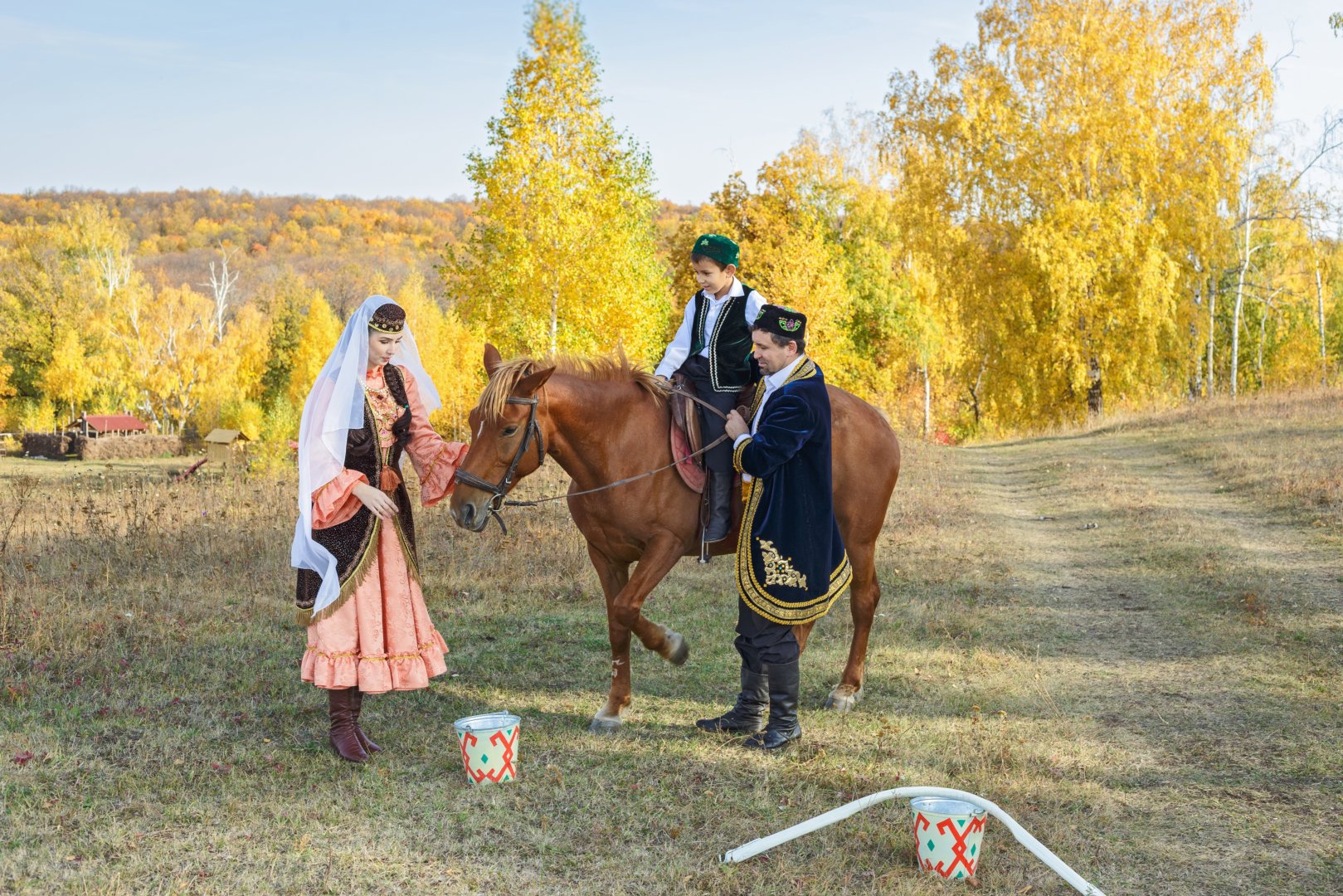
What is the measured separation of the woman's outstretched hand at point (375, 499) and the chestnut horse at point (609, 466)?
0.32 metres

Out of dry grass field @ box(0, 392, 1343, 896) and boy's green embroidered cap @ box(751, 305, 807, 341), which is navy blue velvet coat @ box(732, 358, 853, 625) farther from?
dry grass field @ box(0, 392, 1343, 896)

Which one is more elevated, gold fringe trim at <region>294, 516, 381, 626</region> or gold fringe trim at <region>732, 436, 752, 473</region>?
gold fringe trim at <region>732, 436, 752, 473</region>

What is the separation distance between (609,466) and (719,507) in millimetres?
666

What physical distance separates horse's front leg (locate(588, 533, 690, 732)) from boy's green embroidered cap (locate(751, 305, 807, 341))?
1318mm

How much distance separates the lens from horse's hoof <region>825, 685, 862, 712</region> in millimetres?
5824

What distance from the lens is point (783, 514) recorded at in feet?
16.4

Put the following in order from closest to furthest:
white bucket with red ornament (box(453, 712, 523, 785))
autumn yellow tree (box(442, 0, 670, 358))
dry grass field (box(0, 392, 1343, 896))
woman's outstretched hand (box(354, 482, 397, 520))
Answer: dry grass field (box(0, 392, 1343, 896)), white bucket with red ornament (box(453, 712, 523, 785)), woman's outstretched hand (box(354, 482, 397, 520)), autumn yellow tree (box(442, 0, 670, 358))

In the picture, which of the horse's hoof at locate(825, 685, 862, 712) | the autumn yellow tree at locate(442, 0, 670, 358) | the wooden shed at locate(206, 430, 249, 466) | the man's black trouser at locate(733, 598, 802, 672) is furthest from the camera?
the wooden shed at locate(206, 430, 249, 466)

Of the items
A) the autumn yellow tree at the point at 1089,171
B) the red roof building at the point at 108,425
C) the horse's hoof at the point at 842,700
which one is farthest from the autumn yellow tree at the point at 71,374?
the horse's hoof at the point at 842,700

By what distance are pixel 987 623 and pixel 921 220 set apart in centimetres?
2041

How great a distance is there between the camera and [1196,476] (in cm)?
1486

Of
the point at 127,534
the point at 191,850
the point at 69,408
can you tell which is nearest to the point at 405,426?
the point at 191,850

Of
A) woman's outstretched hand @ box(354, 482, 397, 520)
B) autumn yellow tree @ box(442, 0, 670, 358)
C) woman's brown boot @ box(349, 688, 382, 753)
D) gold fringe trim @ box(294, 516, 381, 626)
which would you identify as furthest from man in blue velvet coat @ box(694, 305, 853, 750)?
autumn yellow tree @ box(442, 0, 670, 358)

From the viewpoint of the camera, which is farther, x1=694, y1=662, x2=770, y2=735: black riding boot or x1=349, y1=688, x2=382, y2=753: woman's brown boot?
x1=694, y1=662, x2=770, y2=735: black riding boot
